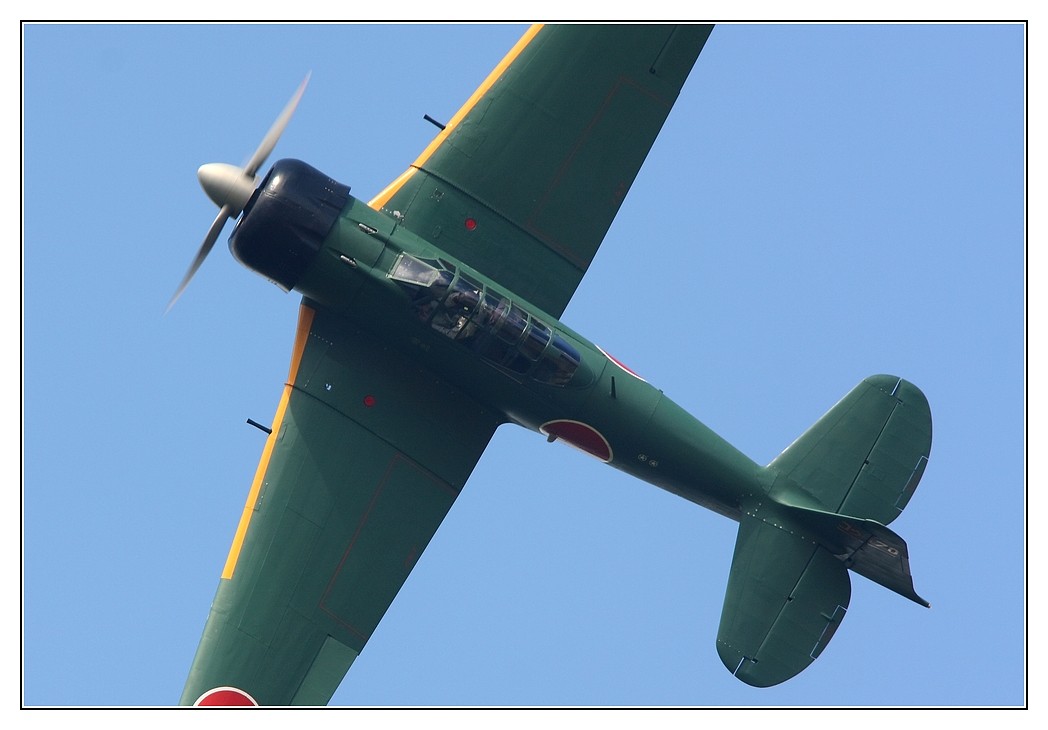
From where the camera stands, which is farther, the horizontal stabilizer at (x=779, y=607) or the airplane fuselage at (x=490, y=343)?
the horizontal stabilizer at (x=779, y=607)

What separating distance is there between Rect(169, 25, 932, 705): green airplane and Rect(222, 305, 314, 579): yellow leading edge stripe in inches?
1.2

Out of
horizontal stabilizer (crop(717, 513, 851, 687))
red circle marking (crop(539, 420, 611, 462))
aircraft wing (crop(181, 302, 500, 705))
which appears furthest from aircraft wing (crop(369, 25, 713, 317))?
horizontal stabilizer (crop(717, 513, 851, 687))

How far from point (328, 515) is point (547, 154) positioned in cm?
582

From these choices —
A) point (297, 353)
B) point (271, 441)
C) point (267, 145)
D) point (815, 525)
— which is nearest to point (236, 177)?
point (267, 145)

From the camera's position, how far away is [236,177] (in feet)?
66.5

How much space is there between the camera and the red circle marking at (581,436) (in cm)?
2111

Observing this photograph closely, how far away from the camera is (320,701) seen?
68.2ft

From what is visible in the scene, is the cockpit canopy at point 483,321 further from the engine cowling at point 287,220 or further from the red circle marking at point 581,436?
the engine cowling at point 287,220

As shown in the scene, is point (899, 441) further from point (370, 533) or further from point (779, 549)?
point (370, 533)

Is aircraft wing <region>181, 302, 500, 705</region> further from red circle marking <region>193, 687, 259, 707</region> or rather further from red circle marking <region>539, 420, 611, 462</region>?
red circle marking <region>539, 420, 611, 462</region>

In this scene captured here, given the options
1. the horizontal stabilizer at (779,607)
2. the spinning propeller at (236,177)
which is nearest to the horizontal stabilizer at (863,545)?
the horizontal stabilizer at (779,607)

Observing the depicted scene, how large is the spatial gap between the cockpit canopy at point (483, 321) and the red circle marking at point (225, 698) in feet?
17.9

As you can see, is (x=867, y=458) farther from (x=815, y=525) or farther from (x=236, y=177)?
(x=236, y=177)

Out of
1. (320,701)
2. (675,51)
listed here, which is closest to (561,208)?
(675,51)
